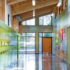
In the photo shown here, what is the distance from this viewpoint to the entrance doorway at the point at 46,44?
21562 mm

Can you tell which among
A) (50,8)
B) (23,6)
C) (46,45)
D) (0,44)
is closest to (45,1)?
(23,6)

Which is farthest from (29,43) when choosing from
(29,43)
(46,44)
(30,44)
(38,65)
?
(38,65)

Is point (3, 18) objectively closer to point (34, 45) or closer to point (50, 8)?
point (50, 8)

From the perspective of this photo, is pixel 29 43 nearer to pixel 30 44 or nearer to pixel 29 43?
pixel 29 43

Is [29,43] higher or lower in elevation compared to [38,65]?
higher

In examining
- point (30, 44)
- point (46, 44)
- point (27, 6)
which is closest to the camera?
point (27, 6)

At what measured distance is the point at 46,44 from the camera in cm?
2169

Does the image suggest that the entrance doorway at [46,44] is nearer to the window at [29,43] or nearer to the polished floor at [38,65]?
the window at [29,43]

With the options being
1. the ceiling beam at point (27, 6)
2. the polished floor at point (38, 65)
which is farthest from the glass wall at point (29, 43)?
the polished floor at point (38, 65)

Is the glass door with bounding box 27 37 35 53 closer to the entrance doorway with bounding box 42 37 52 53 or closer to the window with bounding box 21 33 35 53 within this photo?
the window with bounding box 21 33 35 53

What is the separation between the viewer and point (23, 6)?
13.1m

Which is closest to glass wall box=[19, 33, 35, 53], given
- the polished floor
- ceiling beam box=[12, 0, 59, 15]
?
ceiling beam box=[12, 0, 59, 15]

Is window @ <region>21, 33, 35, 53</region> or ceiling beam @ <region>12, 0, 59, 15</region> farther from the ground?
ceiling beam @ <region>12, 0, 59, 15</region>

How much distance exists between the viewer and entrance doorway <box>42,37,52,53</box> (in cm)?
2156
